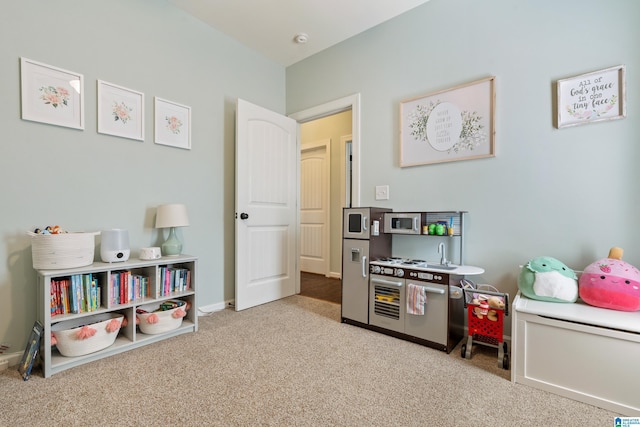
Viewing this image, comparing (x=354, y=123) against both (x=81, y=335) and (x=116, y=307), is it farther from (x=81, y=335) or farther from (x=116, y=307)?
(x=81, y=335)

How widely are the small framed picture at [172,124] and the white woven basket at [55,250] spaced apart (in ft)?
3.37

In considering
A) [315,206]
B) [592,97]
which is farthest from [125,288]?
[592,97]

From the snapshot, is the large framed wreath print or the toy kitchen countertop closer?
the toy kitchen countertop

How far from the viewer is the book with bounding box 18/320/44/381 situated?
1604mm

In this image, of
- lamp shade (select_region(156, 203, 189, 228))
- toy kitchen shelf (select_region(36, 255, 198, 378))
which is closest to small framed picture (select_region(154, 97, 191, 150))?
lamp shade (select_region(156, 203, 189, 228))

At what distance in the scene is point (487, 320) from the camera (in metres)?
1.87

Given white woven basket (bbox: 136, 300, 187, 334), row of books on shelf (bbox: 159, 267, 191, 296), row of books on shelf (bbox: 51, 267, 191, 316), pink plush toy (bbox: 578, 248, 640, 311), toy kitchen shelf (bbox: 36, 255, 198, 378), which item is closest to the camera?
pink plush toy (bbox: 578, 248, 640, 311)

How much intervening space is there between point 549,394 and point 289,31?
336 cm

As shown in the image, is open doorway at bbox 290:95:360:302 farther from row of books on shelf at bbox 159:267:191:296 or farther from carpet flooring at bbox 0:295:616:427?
carpet flooring at bbox 0:295:616:427

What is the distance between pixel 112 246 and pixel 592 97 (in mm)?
3217

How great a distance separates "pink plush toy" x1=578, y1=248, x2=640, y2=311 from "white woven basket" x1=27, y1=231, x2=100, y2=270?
116 inches

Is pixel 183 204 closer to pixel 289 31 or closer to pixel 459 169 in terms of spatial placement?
pixel 289 31

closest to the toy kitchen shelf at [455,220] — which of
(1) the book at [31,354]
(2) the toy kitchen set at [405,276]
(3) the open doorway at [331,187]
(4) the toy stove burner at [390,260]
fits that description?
(2) the toy kitchen set at [405,276]

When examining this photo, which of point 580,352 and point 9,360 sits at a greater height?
point 580,352
